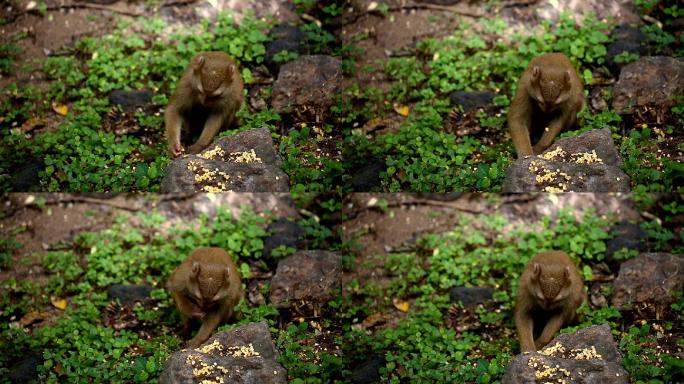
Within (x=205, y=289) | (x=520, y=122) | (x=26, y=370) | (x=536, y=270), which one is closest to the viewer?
(x=205, y=289)

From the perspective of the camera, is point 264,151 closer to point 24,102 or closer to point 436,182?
point 436,182

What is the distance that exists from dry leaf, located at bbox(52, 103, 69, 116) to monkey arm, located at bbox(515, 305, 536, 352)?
454cm

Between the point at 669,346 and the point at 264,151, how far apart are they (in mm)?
3985

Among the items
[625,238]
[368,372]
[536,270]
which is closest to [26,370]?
[368,372]

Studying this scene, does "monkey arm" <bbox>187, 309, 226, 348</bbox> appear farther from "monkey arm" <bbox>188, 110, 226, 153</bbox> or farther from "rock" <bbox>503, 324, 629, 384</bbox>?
"rock" <bbox>503, 324, 629, 384</bbox>

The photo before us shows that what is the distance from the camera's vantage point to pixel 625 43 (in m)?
9.18

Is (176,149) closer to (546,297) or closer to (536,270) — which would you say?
(536,270)

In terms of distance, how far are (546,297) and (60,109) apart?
4.75 meters

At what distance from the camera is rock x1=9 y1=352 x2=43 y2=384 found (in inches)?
331

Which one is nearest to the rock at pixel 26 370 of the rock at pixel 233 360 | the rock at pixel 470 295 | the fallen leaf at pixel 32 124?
the rock at pixel 233 360

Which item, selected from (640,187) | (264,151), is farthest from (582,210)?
(264,151)

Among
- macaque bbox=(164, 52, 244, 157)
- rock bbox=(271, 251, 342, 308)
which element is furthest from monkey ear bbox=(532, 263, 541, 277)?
macaque bbox=(164, 52, 244, 157)

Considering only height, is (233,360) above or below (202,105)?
below

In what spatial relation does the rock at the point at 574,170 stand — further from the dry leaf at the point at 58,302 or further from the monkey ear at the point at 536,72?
the dry leaf at the point at 58,302
